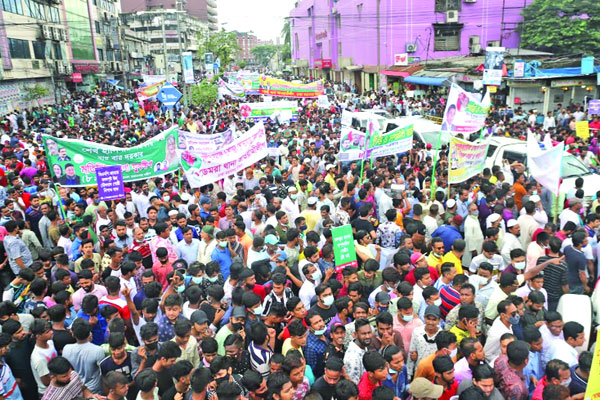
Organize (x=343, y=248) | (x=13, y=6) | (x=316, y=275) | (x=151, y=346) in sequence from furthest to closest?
(x=13, y=6)
(x=343, y=248)
(x=316, y=275)
(x=151, y=346)

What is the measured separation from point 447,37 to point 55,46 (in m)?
32.6

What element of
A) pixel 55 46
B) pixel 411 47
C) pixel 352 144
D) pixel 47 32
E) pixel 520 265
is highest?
pixel 47 32

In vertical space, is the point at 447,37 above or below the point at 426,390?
above

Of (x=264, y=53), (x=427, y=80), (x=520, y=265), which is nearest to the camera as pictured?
(x=520, y=265)

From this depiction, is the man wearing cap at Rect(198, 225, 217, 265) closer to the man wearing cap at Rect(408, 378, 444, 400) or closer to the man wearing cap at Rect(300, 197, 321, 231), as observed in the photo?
the man wearing cap at Rect(300, 197, 321, 231)

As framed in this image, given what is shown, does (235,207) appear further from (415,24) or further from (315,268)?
(415,24)

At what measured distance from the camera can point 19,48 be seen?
33.7 meters

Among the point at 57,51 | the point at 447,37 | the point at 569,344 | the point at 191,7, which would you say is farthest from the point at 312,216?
the point at 191,7

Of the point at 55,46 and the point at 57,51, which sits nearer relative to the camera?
the point at 55,46

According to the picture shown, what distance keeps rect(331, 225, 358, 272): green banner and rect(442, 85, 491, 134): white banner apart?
4.98 meters

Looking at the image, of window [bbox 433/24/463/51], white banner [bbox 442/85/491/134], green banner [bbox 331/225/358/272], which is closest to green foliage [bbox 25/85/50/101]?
window [bbox 433/24/463/51]

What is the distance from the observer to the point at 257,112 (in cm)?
1625

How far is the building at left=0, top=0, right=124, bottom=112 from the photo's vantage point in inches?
1257

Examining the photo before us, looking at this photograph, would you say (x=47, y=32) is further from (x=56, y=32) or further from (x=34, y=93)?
(x=34, y=93)
